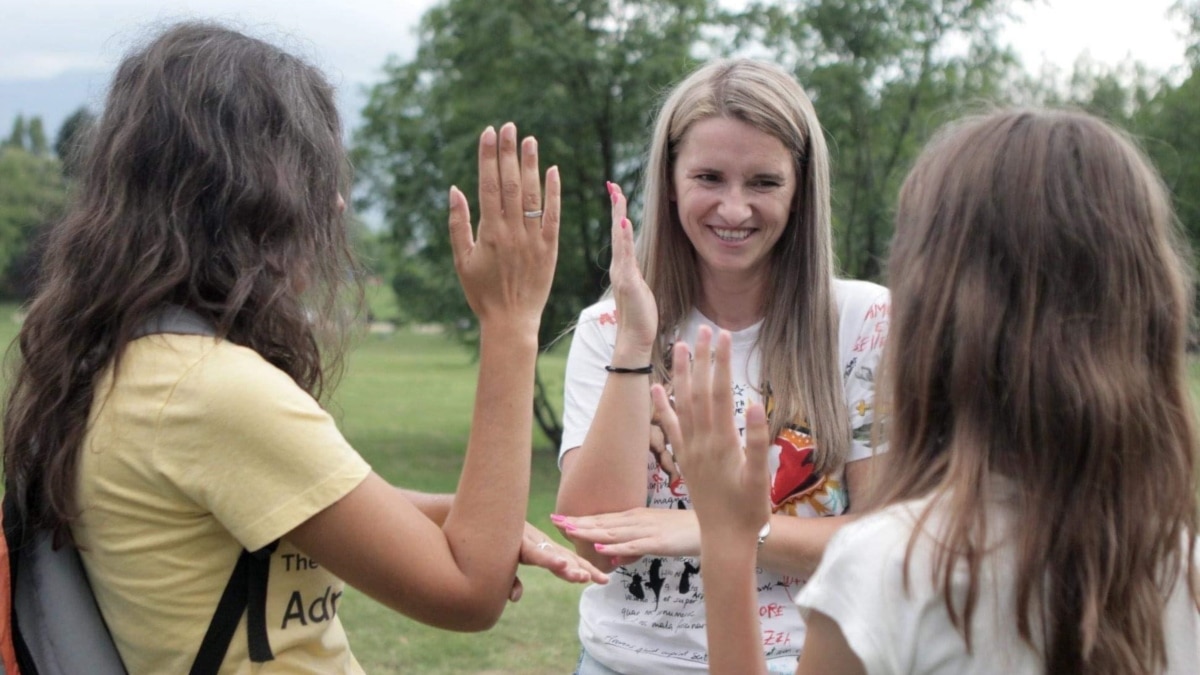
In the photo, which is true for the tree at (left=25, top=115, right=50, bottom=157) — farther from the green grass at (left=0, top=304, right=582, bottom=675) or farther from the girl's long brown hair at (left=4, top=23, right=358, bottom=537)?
the girl's long brown hair at (left=4, top=23, right=358, bottom=537)

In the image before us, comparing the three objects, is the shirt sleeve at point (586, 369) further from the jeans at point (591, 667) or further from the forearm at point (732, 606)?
the forearm at point (732, 606)

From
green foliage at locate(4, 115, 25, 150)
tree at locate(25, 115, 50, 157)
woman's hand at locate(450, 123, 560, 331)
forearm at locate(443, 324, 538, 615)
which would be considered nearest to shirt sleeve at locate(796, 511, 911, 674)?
forearm at locate(443, 324, 538, 615)

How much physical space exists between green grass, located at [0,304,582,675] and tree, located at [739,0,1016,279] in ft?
14.2

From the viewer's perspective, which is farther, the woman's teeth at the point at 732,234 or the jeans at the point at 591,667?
the woman's teeth at the point at 732,234

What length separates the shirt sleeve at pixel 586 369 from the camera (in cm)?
266

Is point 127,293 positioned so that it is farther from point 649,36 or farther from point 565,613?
point 649,36

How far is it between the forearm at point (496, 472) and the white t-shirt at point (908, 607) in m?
0.52

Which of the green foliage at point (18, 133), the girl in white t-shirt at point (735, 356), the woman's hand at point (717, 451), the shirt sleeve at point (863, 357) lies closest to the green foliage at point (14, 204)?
the green foliage at point (18, 133)

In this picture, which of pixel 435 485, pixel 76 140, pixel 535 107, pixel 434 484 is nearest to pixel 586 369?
pixel 76 140

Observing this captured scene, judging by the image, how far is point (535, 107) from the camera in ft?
50.1

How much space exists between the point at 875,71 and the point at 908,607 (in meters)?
14.2

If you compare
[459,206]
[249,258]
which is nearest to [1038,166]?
[459,206]

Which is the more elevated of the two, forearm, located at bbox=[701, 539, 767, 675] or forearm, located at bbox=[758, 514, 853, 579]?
forearm, located at bbox=[701, 539, 767, 675]

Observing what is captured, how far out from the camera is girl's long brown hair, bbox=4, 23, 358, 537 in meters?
1.84
